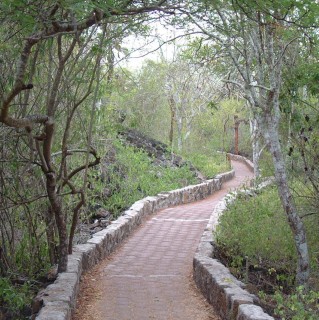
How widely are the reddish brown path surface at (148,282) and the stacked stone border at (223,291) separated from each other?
0.59ft

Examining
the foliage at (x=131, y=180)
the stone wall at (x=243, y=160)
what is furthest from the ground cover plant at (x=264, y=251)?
the stone wall at (x=243, y=160)

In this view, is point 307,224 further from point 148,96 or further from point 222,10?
point 148,96

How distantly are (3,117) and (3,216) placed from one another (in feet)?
9.96

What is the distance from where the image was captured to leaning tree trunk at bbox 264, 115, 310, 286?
8.44m

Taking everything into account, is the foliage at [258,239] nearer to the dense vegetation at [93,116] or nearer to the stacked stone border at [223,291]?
the dense vegetation at [93,116]

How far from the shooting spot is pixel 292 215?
8.48 metres

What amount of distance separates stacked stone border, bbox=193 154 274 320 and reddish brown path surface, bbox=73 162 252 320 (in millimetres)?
181

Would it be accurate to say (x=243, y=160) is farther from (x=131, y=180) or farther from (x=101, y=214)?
(x=101, y=214)

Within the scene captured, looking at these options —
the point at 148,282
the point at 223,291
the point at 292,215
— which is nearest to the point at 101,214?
the point at 148,282

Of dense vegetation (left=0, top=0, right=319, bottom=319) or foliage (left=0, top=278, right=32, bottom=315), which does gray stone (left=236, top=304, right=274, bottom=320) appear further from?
foliage (left=0, top=278, right=32, bottom=315)

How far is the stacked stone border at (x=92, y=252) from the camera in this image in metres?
5.96

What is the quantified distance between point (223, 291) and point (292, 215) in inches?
90.3

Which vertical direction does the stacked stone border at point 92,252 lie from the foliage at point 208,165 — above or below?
below

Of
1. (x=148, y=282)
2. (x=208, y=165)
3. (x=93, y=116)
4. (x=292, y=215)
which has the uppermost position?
(x=93, y=116)
